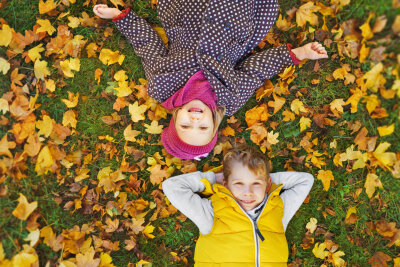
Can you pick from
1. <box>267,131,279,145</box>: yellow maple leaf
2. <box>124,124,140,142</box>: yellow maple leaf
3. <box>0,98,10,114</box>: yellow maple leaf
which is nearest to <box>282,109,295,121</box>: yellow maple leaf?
<box>267,131,279,145</box>: yellow maple leaf

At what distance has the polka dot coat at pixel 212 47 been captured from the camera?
2904mm

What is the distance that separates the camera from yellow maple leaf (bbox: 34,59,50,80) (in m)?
3.24

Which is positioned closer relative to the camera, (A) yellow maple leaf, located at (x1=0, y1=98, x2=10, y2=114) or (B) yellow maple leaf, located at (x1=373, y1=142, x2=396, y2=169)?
(B) yellow maple leaf, located at (x1=373, y1=142, x2=396, y2=169)

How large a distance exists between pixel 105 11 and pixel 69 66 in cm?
69

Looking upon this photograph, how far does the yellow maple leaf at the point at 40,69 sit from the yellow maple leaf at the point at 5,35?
0.32 m

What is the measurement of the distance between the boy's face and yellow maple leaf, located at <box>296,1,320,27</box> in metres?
1.70

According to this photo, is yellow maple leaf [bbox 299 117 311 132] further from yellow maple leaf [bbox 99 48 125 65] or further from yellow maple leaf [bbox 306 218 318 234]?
yellow maple leaf [bbox 99 48 125 65]

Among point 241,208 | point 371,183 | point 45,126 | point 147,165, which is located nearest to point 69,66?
Result: point 45,126

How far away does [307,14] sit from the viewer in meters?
3.40

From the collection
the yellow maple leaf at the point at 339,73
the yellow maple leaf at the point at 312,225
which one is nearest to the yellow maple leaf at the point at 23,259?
the yellow maple leaf at the point at 312,225

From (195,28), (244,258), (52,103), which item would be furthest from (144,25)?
(244,258)

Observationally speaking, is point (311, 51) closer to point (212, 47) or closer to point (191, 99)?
point (212, 47)

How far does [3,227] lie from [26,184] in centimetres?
42

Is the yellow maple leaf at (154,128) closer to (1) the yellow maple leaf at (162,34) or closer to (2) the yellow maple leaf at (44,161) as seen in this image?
(1) the yellow maple leaf at (162,34)
